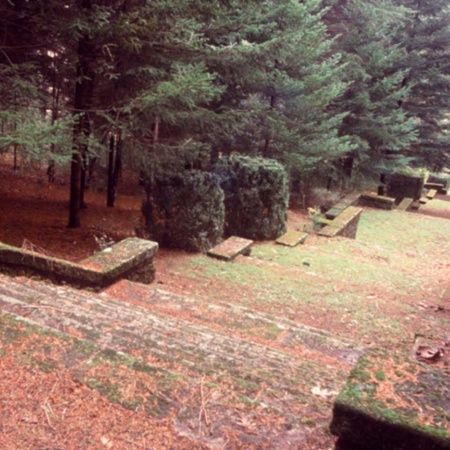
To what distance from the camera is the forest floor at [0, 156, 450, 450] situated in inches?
69.6

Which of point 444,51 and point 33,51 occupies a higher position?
point 444,51

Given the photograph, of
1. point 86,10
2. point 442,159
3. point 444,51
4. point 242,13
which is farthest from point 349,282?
point 444,51

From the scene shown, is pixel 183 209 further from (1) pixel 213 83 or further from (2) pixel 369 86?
(2) pixel 369 86

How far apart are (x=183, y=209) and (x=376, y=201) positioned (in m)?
12.4

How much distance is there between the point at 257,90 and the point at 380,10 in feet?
20.2

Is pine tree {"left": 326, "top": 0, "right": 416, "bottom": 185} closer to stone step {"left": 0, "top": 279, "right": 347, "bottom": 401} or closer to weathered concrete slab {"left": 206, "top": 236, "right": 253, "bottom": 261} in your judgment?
weathered concrete slab {"left": 206, "top": 236, "right": 253, "bottom": 261}

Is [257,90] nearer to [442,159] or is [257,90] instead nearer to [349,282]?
[349,282]

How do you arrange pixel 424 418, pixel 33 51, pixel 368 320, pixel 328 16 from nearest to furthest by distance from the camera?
pixel 424 418, pixel 368 320, pixel 33 51, pixel 328 16

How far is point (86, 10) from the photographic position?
6.55 metres

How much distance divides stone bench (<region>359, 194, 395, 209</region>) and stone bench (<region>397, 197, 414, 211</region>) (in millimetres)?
528

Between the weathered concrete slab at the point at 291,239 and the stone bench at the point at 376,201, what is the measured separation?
28.7ft

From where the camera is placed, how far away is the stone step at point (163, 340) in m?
2.45

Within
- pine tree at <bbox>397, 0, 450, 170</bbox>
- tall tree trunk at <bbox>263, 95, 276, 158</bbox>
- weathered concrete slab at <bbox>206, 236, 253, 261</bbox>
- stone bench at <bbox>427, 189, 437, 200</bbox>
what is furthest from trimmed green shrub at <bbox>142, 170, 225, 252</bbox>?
stone bench at <bbox>427, 189, 437, 200</bbox>

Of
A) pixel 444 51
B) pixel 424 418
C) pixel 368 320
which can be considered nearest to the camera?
pixel 424 418
